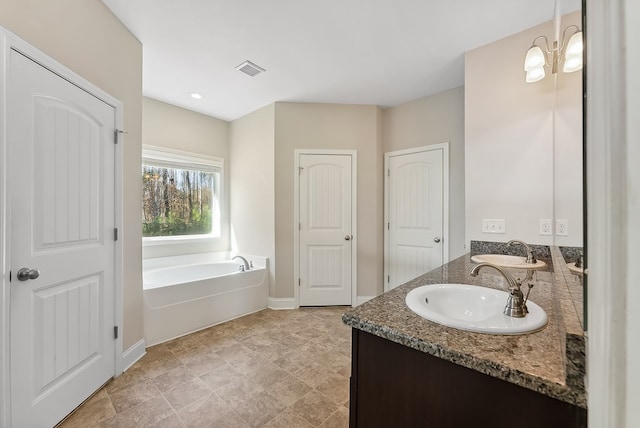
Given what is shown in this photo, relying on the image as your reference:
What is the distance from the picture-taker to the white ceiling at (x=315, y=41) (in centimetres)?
183

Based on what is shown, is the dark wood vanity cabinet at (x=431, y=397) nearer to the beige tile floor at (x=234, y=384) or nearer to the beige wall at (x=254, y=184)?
the beige tile floor at (x=234, y=384)

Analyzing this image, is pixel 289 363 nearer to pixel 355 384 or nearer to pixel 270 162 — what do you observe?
pixel 355 384

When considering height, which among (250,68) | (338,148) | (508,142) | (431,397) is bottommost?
(431,397)

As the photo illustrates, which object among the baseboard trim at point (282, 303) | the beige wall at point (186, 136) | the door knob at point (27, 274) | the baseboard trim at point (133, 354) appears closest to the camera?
the door knob at point (27, 274)

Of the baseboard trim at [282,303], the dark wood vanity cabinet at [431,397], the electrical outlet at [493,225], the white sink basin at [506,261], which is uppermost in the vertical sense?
the electrical outlet at [493,225]

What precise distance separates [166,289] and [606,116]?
9.56ft

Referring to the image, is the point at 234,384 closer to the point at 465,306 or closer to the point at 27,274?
the point at 27,274

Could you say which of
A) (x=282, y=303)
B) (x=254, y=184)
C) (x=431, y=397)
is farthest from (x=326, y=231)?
(x=431, y=397)

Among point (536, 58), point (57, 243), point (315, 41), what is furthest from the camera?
point (315, 41)

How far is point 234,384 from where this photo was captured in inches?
73.7

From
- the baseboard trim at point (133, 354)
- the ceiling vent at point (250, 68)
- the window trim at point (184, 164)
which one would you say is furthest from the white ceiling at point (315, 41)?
the baseboard trim at point (133, 354)

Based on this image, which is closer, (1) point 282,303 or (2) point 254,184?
(1) point 282,303

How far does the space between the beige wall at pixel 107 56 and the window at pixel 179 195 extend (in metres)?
1.22

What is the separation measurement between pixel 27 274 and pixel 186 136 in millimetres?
2619
